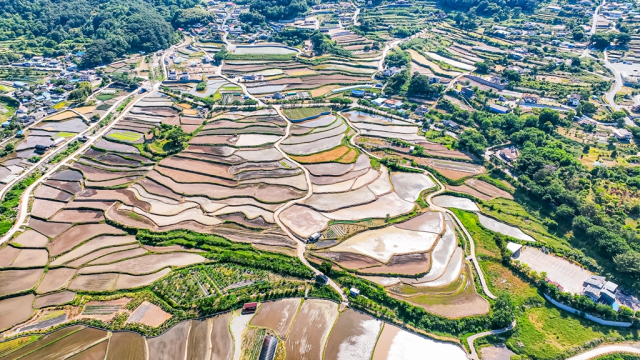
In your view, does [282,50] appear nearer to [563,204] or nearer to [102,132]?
[102,132]

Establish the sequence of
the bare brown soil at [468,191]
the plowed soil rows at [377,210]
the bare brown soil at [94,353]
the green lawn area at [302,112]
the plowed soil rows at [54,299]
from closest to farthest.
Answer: the bare brown soil at [94,353]
the plowed soil rows at [54,299]
the plowed soil rows at [377,210]
the bare brown soil at [468,191]
the green lawn area at [302,112]

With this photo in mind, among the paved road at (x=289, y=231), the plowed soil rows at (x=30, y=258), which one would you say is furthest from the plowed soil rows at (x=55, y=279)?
the paved road at (x=289, y=231)

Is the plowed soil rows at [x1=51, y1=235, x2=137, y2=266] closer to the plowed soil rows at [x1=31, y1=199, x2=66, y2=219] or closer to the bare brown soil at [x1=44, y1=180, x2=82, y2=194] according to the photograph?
the plowed soil rows at [x1=31, y1=199, x2=66, y2=219]

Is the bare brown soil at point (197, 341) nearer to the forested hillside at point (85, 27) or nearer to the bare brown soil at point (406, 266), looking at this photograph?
the bare brown soil at point (406, 266)

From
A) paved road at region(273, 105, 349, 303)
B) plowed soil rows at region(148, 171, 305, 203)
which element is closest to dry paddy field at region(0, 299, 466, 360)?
paved road at region(273, 105, 349, 303)

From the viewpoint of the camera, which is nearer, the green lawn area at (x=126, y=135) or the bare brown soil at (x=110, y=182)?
the bare brown soil at (x=110, y=182)

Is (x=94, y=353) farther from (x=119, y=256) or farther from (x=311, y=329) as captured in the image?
(x=311, y=329)

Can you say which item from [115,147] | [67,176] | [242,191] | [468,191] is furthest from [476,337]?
[115,147]
